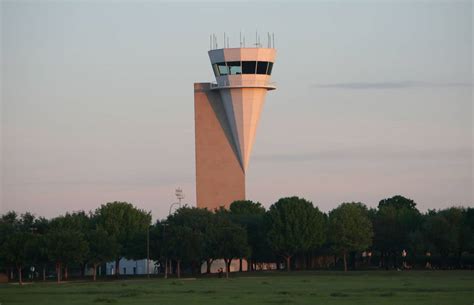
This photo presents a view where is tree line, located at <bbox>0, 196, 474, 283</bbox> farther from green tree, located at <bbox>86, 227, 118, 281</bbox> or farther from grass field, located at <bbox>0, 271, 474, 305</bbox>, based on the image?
grass field, located at <bbox>0, 271, 474, 305</bbox>

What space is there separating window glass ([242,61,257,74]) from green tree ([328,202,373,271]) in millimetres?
37633

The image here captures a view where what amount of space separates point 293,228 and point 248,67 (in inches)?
1609

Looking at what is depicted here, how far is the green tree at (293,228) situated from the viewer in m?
166

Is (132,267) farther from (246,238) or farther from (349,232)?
(349,232)

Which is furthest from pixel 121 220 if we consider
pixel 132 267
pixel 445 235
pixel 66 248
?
pixel 445 235

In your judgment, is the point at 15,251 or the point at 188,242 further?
the point at 188,242

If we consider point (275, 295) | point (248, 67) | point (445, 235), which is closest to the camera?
point (275, 295)

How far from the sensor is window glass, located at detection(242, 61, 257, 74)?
652ft

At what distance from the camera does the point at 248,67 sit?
19938 cm

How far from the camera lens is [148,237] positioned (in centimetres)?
15375

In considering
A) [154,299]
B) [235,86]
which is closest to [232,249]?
[235,86]

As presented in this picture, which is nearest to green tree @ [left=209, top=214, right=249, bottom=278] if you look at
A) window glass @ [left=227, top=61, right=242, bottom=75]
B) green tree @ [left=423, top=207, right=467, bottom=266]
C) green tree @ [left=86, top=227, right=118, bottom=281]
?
green tree @ [left=86, top=227, right=118, bottom=281]

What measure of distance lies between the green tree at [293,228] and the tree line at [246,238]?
0.14 meters

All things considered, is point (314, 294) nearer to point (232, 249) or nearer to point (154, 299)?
point (154, 299)
